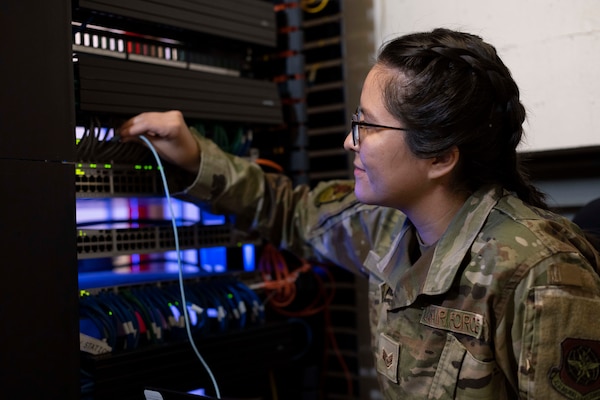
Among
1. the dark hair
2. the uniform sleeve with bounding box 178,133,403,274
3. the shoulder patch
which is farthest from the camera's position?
the shoulder patch

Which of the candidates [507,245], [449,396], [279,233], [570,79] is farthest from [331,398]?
[570,79]

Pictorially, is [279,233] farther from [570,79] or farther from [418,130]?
[570,79]

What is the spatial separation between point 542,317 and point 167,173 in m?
0.82

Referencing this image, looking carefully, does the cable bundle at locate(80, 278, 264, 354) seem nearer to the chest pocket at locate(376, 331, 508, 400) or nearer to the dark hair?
the chest pocket at locate(376, 331, 508, 400)

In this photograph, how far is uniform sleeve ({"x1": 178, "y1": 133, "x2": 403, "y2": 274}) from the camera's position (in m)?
1.44

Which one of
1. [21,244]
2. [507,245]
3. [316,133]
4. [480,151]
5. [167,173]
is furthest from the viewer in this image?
[316,133]

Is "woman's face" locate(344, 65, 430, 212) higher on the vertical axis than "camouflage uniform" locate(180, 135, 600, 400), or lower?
higher

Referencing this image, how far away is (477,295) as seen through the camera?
1067mm

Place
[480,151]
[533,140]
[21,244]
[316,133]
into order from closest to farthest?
1. [21,244]
2. [480,151]
3. [533,140]
4. [316,133]

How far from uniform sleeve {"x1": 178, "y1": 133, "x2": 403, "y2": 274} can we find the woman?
6 cm

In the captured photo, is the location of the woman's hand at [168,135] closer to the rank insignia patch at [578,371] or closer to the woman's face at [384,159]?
the woman's face at [384,159]

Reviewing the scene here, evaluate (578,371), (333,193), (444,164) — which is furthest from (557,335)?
(333,193)

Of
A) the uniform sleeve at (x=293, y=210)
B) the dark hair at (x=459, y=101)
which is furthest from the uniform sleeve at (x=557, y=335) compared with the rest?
the uniform sleeve at (x=293, y=210)

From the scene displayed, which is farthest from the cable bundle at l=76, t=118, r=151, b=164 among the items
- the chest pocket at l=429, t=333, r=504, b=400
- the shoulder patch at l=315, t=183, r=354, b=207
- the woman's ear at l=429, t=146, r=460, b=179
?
the chest pocket at l=429, t=333, r=504, b=400
